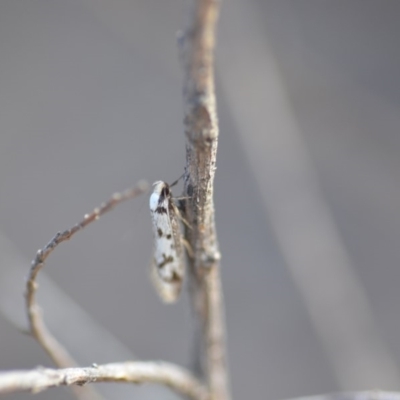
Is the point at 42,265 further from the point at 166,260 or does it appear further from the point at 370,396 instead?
the point at 370,396

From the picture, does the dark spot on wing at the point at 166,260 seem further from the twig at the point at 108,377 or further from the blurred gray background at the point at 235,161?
the blurred gray background at the point at 235,161

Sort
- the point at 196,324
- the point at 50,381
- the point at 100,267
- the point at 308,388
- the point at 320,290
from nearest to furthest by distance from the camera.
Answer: the point at 50,381
the point at 196,324
the point at 320,290
the point at 308,388
the point at 100,267

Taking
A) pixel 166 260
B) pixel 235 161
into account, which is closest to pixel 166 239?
pixel 166 260

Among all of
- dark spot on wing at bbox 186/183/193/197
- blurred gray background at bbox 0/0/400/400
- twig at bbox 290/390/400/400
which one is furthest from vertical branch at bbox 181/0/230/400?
blurred gray background at bbox 0/0/400/400

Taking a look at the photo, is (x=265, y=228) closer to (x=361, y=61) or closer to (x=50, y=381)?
(x=361, y=61)

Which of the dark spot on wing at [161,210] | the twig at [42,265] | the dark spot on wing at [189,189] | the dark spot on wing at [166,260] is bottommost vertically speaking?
the twig at [42,265]

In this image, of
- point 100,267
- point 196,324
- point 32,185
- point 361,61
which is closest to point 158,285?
point 196,324

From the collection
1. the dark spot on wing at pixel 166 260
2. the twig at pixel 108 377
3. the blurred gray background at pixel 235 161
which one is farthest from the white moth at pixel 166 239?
the blurred gray background at pixel 235 161
